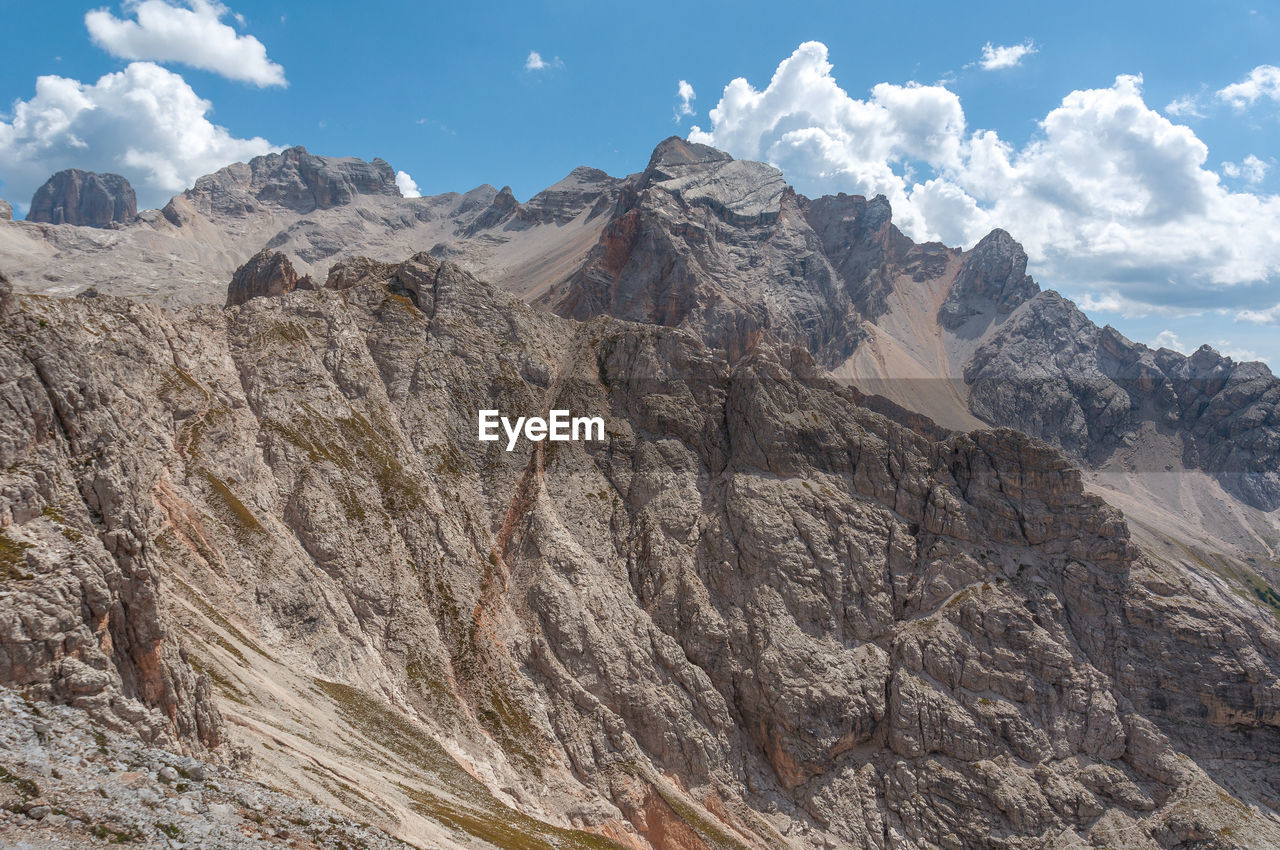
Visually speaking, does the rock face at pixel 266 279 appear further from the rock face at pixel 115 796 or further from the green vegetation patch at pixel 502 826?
the rock face at pixel 115 796

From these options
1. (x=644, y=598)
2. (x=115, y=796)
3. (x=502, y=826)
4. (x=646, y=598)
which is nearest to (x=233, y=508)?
(x=502, y=826)

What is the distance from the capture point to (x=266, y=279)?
13112 cm

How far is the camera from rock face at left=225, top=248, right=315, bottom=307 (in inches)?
4934

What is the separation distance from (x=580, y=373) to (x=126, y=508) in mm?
75068

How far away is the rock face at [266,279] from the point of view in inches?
4934

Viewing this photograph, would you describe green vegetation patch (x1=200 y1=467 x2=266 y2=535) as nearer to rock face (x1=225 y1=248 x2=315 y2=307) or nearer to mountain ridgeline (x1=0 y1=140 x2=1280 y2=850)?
mountain ridgeline (x1=0 y1=140 x2=1280 y2=850)

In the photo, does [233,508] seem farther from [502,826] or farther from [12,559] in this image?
[12,559]

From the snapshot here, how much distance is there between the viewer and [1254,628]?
90562 millimetres

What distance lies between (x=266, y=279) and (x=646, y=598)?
9470 cm

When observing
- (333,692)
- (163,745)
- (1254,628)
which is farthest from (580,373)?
(1254,628)

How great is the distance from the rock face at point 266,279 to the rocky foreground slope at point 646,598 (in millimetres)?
19639

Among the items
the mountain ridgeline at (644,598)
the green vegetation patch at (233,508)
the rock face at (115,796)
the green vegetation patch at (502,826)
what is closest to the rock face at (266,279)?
the mountain ridgeline at (644,598)

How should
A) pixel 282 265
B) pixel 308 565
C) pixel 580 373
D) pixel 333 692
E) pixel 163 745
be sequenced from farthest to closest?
1. pixel 282 265
2. pixel 580 373
3. pixel 308 565
4. pixel 333 692
5. pixel 163 745

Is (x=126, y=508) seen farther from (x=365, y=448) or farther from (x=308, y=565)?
(x=365, y=448)
